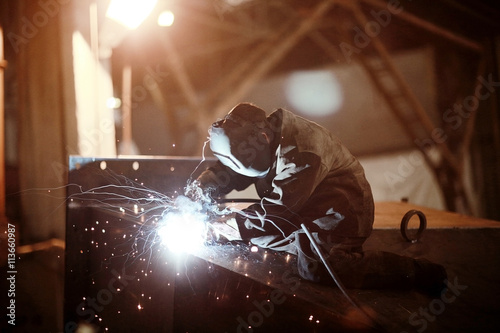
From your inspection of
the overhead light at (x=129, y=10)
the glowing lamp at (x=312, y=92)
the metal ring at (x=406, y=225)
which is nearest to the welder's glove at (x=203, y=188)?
the metal ring at (x=406, y=225)

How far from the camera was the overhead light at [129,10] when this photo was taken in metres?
3.60

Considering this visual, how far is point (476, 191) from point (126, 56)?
6744 millimetres

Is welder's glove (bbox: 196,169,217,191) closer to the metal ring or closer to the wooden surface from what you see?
the metal ring

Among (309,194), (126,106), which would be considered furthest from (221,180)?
(126,106)

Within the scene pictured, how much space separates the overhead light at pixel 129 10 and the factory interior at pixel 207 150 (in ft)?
0.06

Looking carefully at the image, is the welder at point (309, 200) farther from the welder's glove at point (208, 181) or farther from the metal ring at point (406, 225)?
the metal ring at point (406, 225)

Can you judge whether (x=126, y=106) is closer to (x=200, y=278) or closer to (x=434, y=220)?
(x=200, y=278)

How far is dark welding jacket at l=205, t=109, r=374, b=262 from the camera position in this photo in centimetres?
222

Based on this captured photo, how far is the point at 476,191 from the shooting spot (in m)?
7.10

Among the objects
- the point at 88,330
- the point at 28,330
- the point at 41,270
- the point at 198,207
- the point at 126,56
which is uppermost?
the point at 126,56

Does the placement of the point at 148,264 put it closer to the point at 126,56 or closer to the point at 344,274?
the point at 344,274

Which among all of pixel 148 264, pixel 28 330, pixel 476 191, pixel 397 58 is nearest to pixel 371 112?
pixel 397 58

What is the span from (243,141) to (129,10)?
2.31 m

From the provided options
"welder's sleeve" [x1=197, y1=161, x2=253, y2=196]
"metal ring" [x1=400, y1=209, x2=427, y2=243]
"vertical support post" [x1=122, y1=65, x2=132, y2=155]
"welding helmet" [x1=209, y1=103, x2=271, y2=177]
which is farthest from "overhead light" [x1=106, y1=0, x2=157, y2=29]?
"metal ring" [x1=400, y1=209, x2=427, y2=243]
